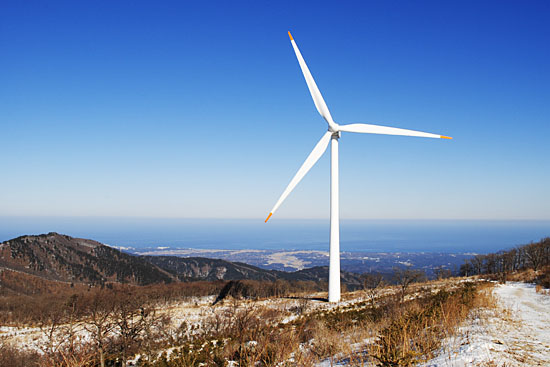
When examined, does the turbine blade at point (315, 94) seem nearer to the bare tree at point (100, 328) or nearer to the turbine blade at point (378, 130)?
the turbine blade at point (378, 130)

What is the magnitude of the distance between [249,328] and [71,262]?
153011 millimetres

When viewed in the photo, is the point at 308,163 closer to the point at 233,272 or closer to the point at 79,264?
the point at 79,264

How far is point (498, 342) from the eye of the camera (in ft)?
26.5

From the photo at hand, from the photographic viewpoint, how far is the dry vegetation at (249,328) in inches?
320

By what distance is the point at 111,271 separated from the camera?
Answer: 456 feet

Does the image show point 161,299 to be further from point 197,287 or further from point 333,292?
point 333,292

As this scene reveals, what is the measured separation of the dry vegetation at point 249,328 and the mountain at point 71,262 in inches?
2580

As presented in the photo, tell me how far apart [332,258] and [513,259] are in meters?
81.3

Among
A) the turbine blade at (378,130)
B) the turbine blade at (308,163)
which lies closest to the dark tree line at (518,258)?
the turbine blade at (378,130)

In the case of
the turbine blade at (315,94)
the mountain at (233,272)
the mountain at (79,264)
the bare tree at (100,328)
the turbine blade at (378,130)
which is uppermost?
the turbine blade at (315,94)

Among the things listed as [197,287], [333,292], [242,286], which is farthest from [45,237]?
[333,292]

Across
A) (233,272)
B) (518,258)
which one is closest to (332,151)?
(518,258)

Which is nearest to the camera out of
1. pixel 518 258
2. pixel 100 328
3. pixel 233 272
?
pixel 100 328

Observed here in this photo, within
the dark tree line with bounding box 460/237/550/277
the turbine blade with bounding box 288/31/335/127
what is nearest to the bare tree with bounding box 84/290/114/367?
the turbine blade with bounding box 288/31/335/127
